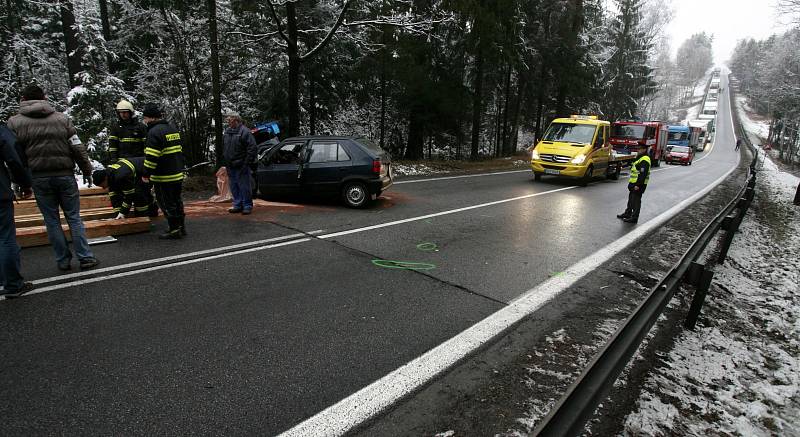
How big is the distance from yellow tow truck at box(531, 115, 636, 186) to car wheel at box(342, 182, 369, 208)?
824cm

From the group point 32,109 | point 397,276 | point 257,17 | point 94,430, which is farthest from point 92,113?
point 94,430

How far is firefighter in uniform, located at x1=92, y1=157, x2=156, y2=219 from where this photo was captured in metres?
7.11

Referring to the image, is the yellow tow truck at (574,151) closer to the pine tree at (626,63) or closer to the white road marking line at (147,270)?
the white road marking line at (147,270)

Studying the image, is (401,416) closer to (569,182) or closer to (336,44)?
(569,182)

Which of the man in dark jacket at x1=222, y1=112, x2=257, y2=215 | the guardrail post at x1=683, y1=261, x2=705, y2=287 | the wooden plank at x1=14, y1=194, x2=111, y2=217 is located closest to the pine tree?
the man in dark jacket at x1=222, y1=112, x2=257, y2=215

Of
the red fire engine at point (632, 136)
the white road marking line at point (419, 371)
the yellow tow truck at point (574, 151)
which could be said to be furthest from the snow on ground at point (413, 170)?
the red fire engine at point (632, 136)

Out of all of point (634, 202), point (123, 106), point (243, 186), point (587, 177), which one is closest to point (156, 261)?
point (243, 186)

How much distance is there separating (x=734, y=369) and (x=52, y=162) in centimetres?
747

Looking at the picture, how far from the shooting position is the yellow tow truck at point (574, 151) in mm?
14358

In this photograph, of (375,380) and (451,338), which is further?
(451,338)

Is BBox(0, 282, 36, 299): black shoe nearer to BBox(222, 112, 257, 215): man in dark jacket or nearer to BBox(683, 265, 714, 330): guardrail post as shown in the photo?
BBox(222, 112, 257, 215): man in dark jacket

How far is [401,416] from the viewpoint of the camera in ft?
Result: 8.99

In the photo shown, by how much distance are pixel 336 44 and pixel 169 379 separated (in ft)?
55.0

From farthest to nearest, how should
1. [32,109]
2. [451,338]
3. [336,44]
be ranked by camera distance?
[336,44] < [32,109] < [451,338]
